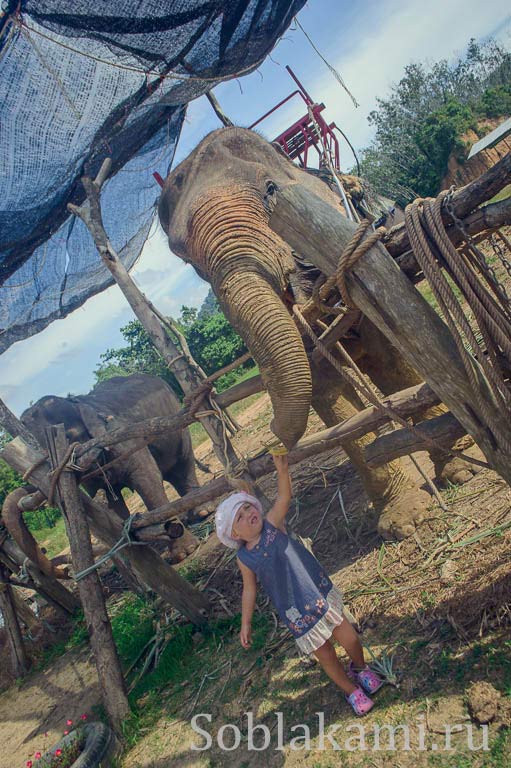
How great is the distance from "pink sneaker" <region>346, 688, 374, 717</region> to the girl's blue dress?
13.1 inches

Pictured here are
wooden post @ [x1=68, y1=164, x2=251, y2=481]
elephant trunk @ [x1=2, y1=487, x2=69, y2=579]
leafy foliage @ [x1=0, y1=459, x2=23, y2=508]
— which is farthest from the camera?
leafy foliage @ [x1=0, y1=459, x2=23, y2=508]

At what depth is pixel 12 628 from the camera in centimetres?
584

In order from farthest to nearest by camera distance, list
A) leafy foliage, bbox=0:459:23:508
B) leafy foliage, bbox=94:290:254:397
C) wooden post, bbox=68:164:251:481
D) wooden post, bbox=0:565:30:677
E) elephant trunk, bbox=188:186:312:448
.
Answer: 1. leafy foliage, bbox=94:290:254:397
2. leafy foliage, bbox=0:459:23:508
3. wooden post, bbox=0:565:30:677
4. wooden post, bbox=68:164:251:481
5. elephant trunk, bbox=188:186:312:448

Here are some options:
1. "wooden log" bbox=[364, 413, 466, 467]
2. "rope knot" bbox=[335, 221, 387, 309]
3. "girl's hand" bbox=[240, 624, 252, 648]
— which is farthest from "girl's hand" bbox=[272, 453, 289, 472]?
"rope knot" bbox=[335, 221, 387, 309]

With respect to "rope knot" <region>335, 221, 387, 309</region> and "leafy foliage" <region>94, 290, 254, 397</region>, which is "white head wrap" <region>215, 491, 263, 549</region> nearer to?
"rope knot" <region>335, 221, 387, 309</region>

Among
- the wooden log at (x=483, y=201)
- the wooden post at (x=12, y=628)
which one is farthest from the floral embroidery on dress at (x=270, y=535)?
the wooden post at (x=12, y=628)

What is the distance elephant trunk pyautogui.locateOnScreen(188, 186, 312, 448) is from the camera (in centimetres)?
317

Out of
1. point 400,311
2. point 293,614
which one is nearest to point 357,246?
point 400,311

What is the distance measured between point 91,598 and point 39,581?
217 centimetres

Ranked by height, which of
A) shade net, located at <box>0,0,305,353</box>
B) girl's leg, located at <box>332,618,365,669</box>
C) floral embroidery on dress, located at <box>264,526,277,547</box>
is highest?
shade net, located at <box>0,0,305,353</box>

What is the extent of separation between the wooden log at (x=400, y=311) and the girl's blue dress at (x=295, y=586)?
114 cm

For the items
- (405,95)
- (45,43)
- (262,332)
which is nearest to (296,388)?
(262,332)

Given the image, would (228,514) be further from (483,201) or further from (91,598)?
(91,598)

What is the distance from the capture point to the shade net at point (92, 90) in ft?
12.7
